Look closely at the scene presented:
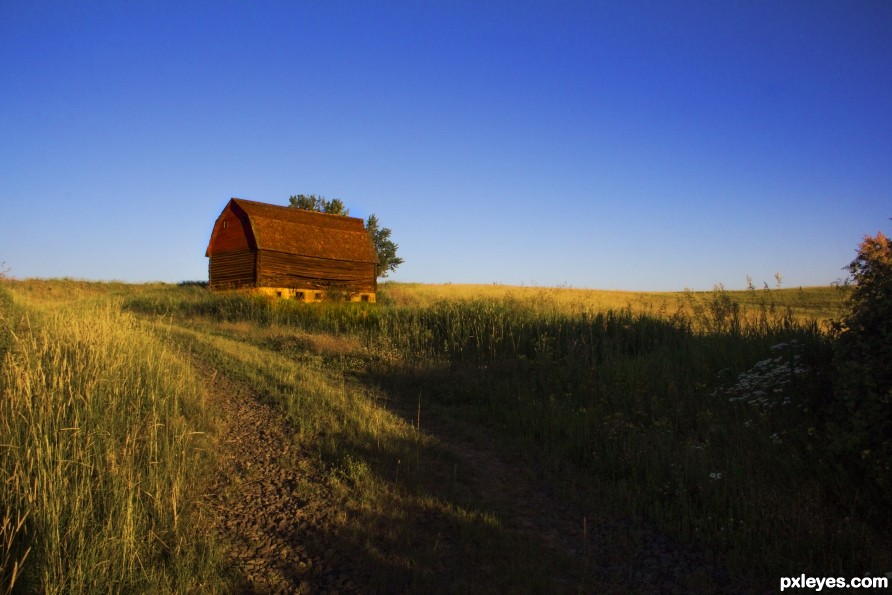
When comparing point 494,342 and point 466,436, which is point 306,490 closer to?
point 466,436

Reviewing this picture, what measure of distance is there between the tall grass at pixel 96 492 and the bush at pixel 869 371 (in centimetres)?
521

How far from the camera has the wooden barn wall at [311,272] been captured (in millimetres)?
29617

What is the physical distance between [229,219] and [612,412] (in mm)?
29269

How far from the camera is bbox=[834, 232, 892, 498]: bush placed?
456cm

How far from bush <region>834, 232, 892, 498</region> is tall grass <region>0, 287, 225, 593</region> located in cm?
521

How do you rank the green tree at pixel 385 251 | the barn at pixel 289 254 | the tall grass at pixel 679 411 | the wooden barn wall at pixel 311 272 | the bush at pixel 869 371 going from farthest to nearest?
the green tree at pixel 385 251
the barn at pixel 289 254
the wooden barn wall at pixel 311 272
the bush at pixel 869 371
the tall grass at pixel 679 411

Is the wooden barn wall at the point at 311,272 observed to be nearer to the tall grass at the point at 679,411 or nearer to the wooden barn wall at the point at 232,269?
the wooden barn wall at the point at 232,269

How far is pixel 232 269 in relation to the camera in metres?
31.2

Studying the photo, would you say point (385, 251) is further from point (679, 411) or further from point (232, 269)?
point (679, 411)

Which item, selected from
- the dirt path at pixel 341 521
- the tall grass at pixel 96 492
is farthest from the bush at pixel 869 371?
the tall grass at pixel 96 492

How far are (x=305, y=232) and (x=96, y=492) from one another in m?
28.9

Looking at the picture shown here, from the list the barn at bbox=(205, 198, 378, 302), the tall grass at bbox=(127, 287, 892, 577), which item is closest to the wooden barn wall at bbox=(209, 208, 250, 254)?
the barn at bbox=(205, 198, 378, 302)

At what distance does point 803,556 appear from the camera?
13.2 feet

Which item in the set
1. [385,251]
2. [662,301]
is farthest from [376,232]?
[662,301]
